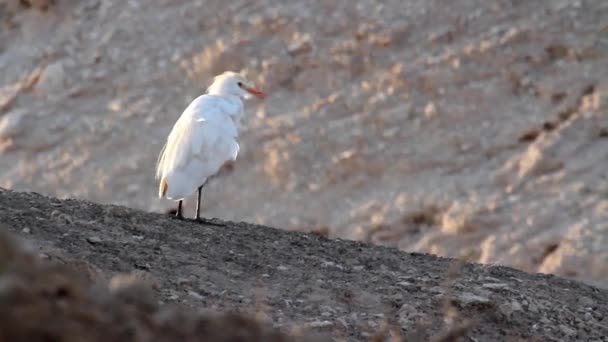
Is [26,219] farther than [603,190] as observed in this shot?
No

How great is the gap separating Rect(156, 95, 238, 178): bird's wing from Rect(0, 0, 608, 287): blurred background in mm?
4813

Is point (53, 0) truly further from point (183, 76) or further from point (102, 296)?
point (102, 296)

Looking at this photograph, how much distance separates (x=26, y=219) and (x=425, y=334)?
6.72 ft

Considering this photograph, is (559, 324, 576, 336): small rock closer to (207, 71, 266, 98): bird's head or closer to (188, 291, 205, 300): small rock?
(188, 291, 205, 300): small rock

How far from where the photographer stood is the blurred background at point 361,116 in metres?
13.1

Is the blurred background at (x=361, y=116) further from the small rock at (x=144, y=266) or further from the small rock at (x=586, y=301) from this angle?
the small rock at (x=144, y=266)

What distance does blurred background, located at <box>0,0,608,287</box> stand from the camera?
43.1 feet

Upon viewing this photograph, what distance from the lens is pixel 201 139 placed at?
327 inches

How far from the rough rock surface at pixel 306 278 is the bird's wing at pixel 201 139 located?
1041mm

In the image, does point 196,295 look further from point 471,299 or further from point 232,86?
point 232,86

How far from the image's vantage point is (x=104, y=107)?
Answer: 49.0 feet

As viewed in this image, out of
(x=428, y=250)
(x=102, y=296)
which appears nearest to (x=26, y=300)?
(x=102, y=296)

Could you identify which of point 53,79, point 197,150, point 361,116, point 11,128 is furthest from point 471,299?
point 53,79

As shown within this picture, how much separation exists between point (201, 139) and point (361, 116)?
19.4ft
